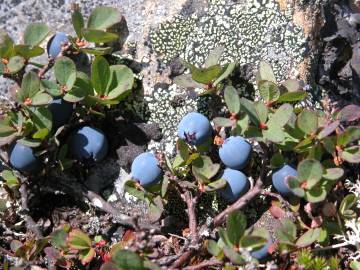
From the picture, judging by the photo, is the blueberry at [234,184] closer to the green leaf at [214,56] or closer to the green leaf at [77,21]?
the green leaf at [214,56]

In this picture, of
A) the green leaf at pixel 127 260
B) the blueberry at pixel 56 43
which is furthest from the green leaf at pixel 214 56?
the green leaf at pixel 127 260

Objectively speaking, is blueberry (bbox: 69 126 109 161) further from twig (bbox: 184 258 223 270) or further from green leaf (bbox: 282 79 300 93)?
green leaf (bbox: 282 79 300 93)

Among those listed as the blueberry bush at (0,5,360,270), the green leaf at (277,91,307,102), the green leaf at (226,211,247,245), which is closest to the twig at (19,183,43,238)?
the blueberry bush at (0,5,360,270)

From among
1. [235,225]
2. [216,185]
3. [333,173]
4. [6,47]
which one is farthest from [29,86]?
[333,173]

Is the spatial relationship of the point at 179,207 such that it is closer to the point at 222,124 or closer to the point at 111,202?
the point at 111,202

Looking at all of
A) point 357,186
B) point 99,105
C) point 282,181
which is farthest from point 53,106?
point 357,186

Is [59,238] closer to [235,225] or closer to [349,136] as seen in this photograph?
[235,225]
